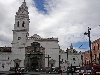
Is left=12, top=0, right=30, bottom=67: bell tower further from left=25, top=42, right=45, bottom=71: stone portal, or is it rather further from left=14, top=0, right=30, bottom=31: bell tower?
left=25, top=42, right=45, bottom=71: stone portal

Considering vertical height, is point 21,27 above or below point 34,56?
above

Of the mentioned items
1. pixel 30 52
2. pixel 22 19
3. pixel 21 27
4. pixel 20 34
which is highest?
pixel 22 19

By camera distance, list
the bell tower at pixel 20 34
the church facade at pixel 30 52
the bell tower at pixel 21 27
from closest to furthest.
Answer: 1. the church facade at pixel 30 52
2. the bell tower at pixel 20 34
3. the bell tower at pixel 21 27

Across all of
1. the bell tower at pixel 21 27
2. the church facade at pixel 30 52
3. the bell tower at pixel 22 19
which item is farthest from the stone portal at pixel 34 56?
the bell tower at pixel 22 19

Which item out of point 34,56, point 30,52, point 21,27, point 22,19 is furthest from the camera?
point 22,19

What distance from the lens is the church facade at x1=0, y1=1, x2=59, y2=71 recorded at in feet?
241

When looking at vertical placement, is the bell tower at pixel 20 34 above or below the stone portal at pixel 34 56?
above

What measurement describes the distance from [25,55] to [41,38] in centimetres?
749

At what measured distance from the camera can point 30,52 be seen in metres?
73.6

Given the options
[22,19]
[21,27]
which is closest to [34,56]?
[21,27]

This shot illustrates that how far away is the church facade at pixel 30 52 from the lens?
73312 millimetres

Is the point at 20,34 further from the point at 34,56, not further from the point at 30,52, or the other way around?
the point at 34,56

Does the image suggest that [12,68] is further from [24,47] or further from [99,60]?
[99,60]

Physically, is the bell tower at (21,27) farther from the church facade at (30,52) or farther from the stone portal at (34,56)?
the stone portal at (34,56)
